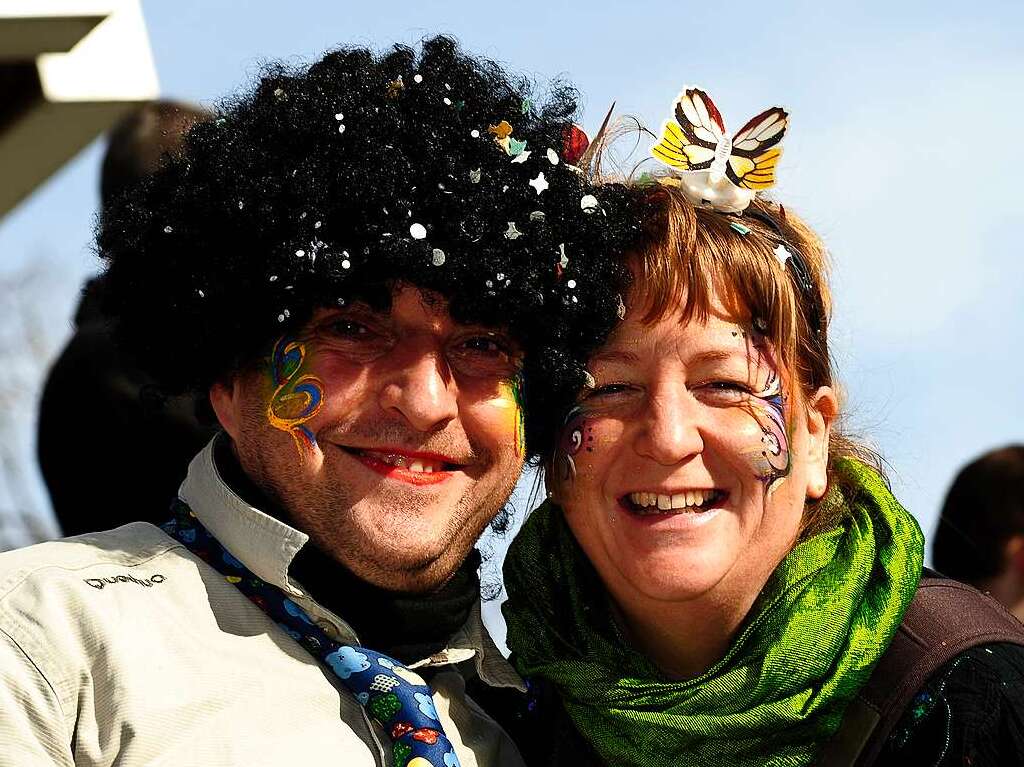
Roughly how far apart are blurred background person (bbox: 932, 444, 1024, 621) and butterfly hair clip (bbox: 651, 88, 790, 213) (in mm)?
2245

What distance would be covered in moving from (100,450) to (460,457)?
1.42 meters

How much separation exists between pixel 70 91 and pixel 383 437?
997mm

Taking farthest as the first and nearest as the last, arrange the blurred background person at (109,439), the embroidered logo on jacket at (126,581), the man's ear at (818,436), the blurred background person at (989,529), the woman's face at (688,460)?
the blurred background person at (989,529) < the blurred background person at (109,439) < the man's ear at (818,436) < the woman's face at (688,460) < the embroidered logo on jacket at (126,581)

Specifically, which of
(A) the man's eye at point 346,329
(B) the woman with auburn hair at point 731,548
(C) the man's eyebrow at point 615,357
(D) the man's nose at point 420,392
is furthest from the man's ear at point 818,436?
(A) the man's eye at point 346,329

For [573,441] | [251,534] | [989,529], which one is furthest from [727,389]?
[989,529]

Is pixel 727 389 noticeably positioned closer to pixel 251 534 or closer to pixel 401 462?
pixel 401 462

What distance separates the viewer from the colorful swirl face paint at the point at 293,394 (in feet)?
11.1

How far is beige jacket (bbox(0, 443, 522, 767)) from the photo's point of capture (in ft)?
9.33

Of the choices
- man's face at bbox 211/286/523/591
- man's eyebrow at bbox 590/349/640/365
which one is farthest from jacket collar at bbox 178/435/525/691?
man's eyebrow at bbox 590/349/640/365

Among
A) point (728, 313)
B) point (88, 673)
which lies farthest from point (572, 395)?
point (88, 673)

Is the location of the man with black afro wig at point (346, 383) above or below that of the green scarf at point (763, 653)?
above

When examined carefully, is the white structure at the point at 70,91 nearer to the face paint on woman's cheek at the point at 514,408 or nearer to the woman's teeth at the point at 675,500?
the face paint on woman's cheek at the point at 514,408

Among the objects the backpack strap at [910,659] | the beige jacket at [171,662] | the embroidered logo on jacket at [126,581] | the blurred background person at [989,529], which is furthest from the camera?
the blurred background person at [989,529]

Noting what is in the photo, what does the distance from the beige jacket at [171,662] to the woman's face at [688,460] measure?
51cm
